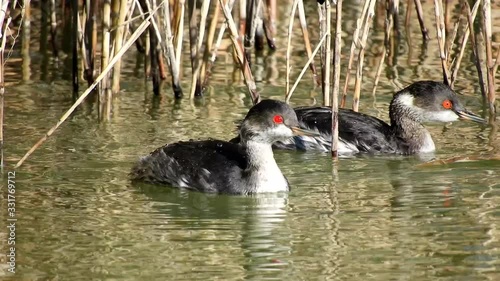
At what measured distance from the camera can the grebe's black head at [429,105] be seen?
36.0 ft

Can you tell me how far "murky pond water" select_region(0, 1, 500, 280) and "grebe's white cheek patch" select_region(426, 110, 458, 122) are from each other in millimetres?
196

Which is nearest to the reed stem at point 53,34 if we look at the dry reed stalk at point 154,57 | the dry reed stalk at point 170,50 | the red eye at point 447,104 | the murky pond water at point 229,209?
the murky pond water at point 229,209

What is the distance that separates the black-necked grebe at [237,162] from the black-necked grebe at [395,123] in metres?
1.41

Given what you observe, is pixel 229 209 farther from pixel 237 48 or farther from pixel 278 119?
pixel 237 48

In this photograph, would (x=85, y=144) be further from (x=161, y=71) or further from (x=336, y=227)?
(x=336, y=227)

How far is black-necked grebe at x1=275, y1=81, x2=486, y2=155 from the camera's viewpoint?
10.7 meters

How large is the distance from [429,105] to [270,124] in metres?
2.44

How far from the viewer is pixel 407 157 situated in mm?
10797

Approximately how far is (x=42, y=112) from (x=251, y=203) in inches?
138

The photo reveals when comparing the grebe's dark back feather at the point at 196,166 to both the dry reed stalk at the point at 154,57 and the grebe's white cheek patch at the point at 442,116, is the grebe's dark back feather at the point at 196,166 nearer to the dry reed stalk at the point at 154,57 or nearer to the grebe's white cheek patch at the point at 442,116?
the dry reed stalk at the point at 154,57

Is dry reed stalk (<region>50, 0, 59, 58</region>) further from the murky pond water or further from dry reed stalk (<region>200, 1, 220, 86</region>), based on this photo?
dry reed stalk (<region>200, 1, 220, 86</region>)

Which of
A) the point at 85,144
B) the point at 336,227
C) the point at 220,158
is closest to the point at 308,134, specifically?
the point at 220,158

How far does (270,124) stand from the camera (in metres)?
9.23

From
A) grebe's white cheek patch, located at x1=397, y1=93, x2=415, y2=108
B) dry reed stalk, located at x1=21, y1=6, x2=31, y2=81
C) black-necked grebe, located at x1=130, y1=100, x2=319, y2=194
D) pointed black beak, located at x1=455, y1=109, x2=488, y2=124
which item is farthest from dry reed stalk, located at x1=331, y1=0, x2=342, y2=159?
dry reed stalk, located at x1=21, y1=6, x2=31, y2=81
